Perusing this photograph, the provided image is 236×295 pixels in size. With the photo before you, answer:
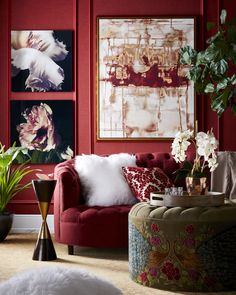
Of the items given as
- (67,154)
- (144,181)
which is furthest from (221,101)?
(67,154)

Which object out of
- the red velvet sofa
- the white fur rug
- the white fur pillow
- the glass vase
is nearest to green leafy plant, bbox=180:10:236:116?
the white fur pillow

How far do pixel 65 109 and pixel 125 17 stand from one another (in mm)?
1131

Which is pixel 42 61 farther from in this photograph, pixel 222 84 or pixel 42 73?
pixel 222 84

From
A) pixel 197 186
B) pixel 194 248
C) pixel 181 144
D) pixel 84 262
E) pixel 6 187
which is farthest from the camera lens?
pixel 6 187

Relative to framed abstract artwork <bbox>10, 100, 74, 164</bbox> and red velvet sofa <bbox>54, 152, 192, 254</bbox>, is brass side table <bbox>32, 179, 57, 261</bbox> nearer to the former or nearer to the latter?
red velvet sofa <bbox>54, 152, 192, 254</bbox>

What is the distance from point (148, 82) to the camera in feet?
19.3

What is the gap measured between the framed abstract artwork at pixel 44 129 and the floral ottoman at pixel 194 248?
2647mm

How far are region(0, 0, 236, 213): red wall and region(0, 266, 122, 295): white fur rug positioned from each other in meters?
4.61

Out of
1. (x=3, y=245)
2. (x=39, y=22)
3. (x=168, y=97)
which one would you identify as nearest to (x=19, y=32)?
(x=39, y=22)

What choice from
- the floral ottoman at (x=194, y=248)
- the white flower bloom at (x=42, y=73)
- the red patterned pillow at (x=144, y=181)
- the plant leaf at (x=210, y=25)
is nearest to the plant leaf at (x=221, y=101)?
the plant leaf at (x=210, y=25)

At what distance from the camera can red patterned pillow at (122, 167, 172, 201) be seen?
4793 mm

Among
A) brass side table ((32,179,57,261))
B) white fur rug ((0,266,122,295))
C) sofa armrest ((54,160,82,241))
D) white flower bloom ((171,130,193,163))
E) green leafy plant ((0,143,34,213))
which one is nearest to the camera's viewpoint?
white fur rug ((0,266,122,295))

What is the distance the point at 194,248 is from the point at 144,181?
4.88 feet

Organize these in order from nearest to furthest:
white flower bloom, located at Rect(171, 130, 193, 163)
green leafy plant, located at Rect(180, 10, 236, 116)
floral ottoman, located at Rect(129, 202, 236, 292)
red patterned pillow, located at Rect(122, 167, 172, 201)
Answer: floral ottoman, located at Rect(129, 202, 236, 292) < white flower bloom, located at Rect(171, 130, 193, 163) < red patterned pillow, located at Rect(122, 167, 172, 201) < green leafy plant, located at Rect(180, 10, 236, 116)
